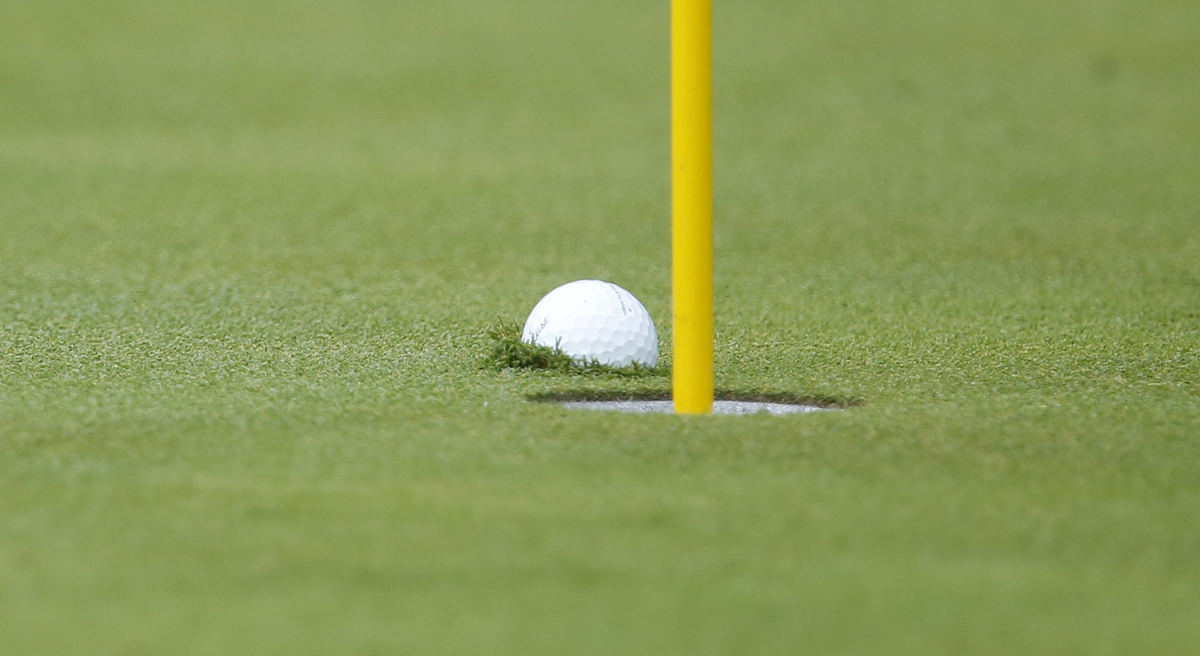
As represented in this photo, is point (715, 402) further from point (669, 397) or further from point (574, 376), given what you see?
point (574, 376)

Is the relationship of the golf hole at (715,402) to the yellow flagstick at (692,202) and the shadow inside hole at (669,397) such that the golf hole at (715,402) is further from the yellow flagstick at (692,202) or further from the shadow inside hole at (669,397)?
the yellow flagstick at (692,202)

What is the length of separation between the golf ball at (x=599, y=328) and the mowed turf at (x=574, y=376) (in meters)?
0.11

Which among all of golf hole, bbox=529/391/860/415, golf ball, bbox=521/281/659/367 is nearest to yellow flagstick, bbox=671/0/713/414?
golf hole, bbox=529/391/860/415

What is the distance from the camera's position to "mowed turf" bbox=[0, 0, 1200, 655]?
245cm

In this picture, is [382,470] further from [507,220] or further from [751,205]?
[751,205]

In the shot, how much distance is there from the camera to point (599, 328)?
4.24m

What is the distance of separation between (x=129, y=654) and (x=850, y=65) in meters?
10.6

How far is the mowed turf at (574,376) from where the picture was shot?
8.04 feet

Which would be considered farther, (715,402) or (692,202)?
(715,402)

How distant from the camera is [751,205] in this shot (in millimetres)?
7922

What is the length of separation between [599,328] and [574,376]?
0.51 feet

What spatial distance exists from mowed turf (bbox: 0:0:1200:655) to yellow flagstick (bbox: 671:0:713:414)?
19 centimetres

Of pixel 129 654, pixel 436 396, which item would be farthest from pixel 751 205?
pixel 129 654

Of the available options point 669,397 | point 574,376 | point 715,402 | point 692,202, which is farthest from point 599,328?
point 692,202
